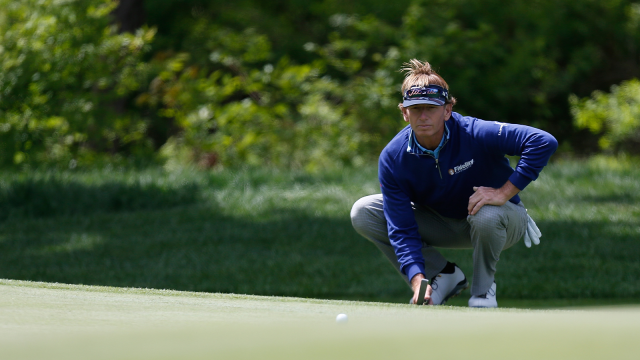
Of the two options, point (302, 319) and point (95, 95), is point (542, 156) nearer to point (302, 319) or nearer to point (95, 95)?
point (302, 319)

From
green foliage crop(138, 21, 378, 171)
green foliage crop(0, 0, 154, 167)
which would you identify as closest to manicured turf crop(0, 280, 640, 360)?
green foliage crop(0, 0, 154, 167)

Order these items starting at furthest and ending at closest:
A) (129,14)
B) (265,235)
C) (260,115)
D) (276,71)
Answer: (129,14)
(276,71)
(260,115)
(265,235)

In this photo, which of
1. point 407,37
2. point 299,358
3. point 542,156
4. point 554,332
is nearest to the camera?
point 299,358

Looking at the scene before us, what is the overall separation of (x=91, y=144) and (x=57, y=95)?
5.57 ft

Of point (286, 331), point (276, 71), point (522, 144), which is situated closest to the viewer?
point (286, 331)

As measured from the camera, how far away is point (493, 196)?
3799 millimetres

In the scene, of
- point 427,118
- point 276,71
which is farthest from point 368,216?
point 276,71

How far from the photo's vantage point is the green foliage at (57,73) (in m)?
9.13

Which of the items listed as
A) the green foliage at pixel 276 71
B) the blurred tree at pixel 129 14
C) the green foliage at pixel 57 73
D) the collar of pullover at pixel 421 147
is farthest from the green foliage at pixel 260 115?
the collar of pullover at pixel 421 147

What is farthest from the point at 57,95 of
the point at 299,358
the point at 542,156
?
the point at 299,358

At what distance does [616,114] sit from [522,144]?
900cm

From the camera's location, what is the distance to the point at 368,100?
1211 centimetres

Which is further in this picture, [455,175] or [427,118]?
[455,175]

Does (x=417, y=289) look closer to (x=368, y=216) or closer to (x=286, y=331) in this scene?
(x=368, y=216)
